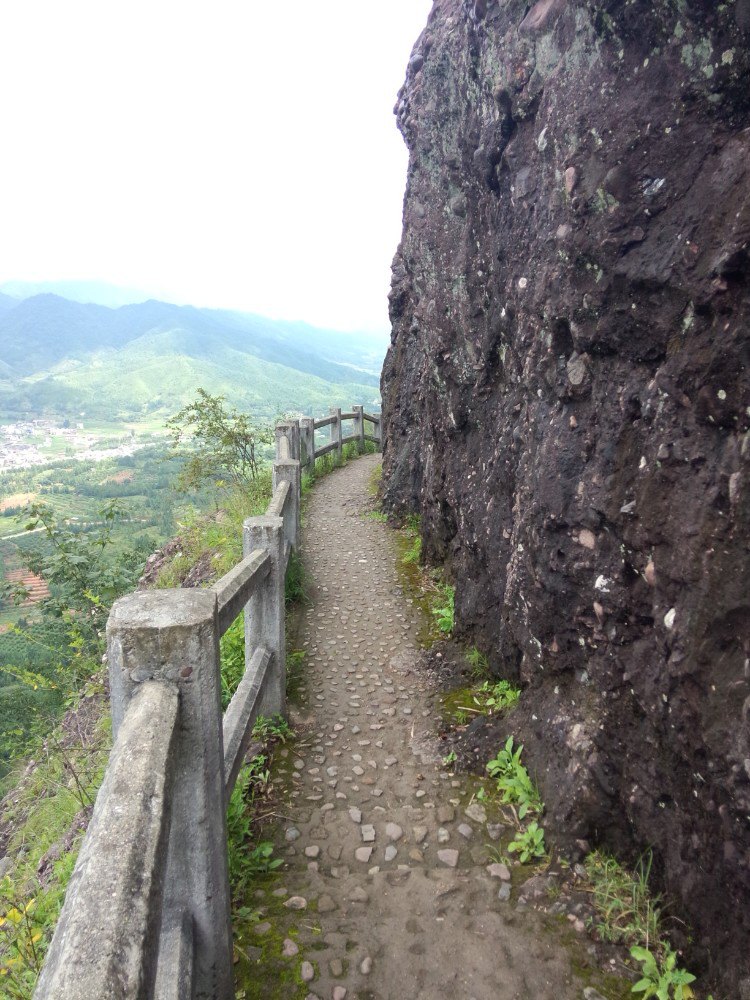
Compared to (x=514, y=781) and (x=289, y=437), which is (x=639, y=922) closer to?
(x=514, y=781)

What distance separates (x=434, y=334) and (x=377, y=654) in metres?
3.93

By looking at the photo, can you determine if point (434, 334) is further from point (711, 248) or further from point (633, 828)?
point (633, 828)

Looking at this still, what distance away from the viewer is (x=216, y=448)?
503 inches

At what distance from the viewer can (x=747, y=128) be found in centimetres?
262

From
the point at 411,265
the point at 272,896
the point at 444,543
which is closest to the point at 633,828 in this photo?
the point at 272,896

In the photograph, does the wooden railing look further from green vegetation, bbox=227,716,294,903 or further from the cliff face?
the cliff face

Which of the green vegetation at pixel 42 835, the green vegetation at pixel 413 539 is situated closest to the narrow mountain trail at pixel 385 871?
the green vegetation at pixel 42 835

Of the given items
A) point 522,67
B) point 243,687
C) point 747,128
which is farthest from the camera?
point 522,67

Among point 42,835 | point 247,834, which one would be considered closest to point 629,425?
point 247,834

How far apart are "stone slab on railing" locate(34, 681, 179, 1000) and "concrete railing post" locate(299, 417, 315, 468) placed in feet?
41.4

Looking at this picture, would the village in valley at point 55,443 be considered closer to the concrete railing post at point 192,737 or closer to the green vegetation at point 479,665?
the green vegetation at point 479,665

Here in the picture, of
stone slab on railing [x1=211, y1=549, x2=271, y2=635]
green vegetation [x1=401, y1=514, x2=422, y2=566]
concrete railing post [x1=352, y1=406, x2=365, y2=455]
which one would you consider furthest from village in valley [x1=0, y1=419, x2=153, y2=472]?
stone slab on railing [x1=211, y1=549, x2=271, y2=635]

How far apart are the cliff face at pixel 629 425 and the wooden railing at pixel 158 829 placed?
Result: 2.13 metres

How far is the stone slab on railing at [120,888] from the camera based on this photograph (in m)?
1.03
